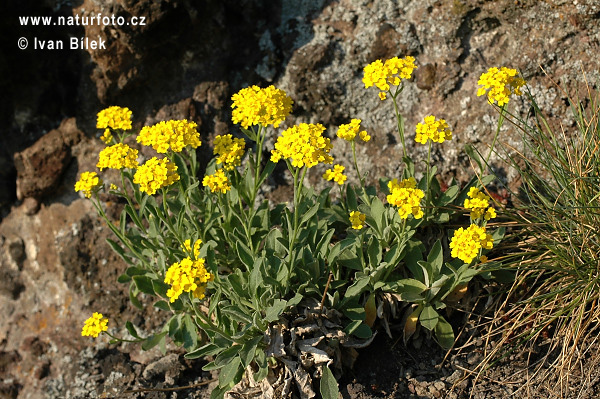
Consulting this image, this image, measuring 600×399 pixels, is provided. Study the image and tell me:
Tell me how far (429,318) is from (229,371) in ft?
3.26

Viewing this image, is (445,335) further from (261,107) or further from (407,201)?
(261,107)

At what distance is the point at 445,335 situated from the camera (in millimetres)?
2973

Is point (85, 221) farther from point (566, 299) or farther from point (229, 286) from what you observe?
point (566, 299)

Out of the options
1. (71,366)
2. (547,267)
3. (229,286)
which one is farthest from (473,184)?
(71,366)

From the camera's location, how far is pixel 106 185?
390 centimetres

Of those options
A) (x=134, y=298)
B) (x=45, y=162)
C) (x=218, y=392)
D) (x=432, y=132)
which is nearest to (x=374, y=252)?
(x=432, y=132)

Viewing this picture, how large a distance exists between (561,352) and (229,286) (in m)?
1.58

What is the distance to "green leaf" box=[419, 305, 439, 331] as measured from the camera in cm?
293

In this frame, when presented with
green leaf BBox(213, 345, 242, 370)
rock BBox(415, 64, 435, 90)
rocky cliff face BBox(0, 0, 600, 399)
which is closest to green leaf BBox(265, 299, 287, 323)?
green leaf BBox(213, 345, 242, 370)

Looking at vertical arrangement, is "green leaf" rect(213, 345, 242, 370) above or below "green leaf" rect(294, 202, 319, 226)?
below

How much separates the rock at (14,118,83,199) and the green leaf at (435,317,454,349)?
263 cm

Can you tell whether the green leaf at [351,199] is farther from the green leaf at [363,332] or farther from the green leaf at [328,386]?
the green leaf at [328,386]

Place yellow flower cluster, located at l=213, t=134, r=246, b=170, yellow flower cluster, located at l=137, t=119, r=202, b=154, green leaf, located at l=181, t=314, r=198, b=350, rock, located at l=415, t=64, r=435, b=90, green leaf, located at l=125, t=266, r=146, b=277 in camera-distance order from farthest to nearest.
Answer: rock, located at l=415, t=64, r=435, b=90, green leaf, located at l=125, t=266, r=146, b=277, green leaf, located at l=181, t=314, r=198, b=350, yellow flower cluster, located at l=213, t=134, r=246, b=170, yellow flower cluster, located at l=137, t=119, r=202, b=154

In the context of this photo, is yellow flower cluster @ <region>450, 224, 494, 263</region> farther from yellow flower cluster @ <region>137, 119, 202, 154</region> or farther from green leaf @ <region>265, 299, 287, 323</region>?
yellow flower cluster @ <region>137, 119, 202, 154</region>
